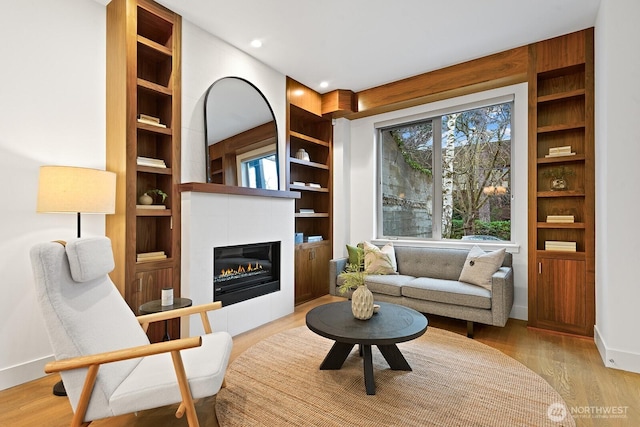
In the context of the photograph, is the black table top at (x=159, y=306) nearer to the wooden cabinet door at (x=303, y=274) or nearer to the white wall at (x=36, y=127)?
the white wall at (x=36, y=127)

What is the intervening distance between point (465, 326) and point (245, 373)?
2432 mm

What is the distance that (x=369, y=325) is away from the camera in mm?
2297

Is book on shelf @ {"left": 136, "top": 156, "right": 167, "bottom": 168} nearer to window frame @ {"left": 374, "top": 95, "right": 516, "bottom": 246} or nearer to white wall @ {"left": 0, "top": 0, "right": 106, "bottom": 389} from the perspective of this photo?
white wall @ {"left": 0, "top": 0, "right": 106, "bottom": 389}

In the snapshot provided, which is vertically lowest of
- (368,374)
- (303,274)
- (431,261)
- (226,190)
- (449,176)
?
(368,374)

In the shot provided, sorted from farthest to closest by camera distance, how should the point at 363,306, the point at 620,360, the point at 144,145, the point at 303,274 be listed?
the point at 303,274
the point at 144,145
the point at 620,360
the point at 363,306

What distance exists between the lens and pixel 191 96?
3.19m

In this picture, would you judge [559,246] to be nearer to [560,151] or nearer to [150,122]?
[560,151]

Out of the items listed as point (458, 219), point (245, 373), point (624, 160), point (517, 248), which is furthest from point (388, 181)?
point (245, 373)

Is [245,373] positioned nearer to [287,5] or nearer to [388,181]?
[287,5]

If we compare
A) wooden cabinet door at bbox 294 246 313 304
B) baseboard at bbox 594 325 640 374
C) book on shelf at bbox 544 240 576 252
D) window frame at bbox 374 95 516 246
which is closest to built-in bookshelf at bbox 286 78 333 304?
wooden cabinet door at bbox 294 246 313 304

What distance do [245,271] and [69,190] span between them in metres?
1.84

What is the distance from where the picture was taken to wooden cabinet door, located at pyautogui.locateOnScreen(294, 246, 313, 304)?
176 inches

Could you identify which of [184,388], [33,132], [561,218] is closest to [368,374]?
[184,388]

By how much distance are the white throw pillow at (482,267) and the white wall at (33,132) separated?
363 centimetres
